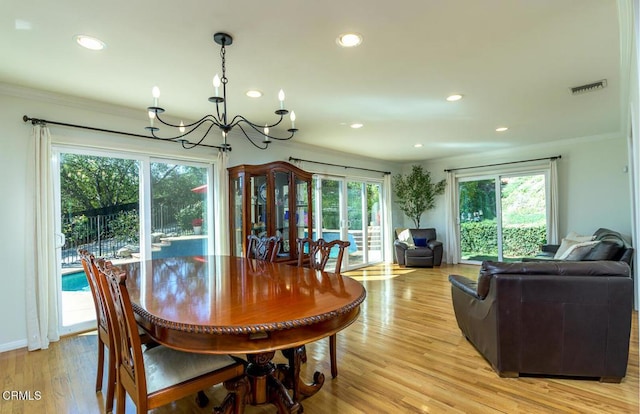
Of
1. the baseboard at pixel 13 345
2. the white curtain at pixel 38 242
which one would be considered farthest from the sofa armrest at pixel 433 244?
the baseboard at pixel 13 345

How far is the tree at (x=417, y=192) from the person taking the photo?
726cm

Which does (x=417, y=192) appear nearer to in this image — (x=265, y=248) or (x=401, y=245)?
(x=401, y=245)

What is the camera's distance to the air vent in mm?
2984

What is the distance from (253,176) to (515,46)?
3042 mm

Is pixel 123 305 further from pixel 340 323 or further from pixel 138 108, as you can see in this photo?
pixel 138 108

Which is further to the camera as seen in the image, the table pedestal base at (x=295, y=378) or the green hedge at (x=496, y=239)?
the green hedge at (x=496, y=239)

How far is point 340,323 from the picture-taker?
1485mm

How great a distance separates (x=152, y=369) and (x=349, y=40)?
225 cm

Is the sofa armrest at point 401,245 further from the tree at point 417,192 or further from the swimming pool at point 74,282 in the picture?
the swimming pool at point 74,282

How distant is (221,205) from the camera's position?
4.20 metres

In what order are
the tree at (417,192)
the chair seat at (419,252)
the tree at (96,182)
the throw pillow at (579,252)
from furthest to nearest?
the tree at (417,192) → the chair seat at (419,252) → the throw pillow at (579,252) → the tree at (96,182)

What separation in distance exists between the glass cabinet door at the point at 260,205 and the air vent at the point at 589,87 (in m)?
3.51

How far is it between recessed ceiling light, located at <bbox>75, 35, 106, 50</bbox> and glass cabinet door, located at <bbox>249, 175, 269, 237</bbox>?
2242mm

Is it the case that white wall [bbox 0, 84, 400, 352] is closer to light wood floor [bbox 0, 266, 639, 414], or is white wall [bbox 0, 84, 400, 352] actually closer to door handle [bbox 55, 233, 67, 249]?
door handle [bbox 55, 233, 67, 249]
